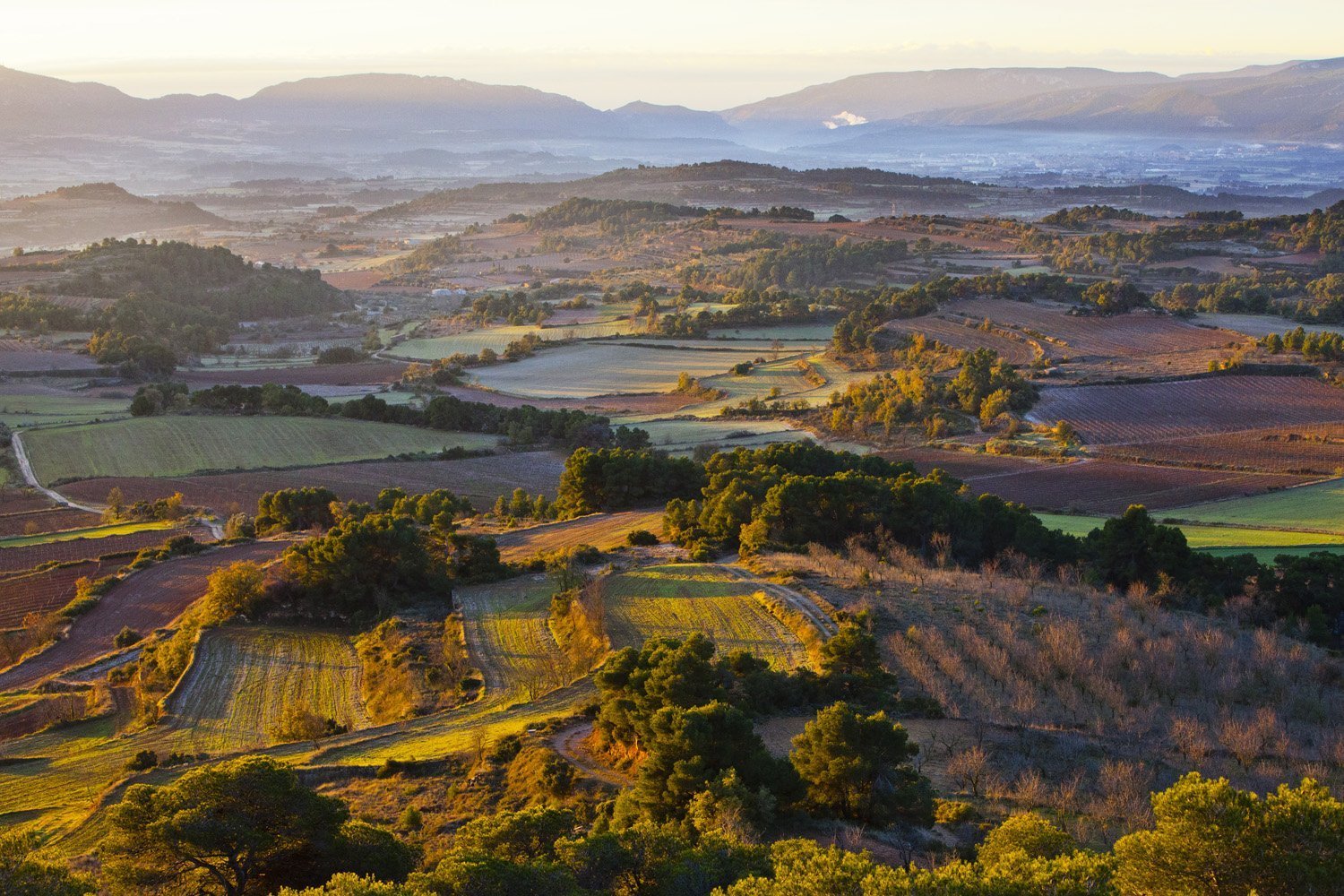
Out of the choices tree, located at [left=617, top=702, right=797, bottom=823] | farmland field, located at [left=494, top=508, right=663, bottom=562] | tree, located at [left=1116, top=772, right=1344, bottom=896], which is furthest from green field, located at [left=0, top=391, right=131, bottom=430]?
tree, located at [left=1116, top=772, right=1344, bottom=896]

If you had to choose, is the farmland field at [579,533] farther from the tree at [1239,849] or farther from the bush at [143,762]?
the tree at [1239,849]

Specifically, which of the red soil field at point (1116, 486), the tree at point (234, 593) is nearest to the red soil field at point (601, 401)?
the red soil field at point (1116, 486)

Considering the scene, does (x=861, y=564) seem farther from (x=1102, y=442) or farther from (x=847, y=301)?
(x=847, y=301)

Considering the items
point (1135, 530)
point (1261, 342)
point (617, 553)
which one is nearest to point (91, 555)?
point (617, 553)

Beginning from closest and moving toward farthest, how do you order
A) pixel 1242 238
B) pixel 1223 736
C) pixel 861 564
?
pixel 1223 736
pixel 861 564
pixel 1242 238

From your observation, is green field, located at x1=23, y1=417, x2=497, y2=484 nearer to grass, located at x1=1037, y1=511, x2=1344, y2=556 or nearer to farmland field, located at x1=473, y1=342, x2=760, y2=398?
farmland field, located at x1=473, y1=342, x2=760, y2=398
